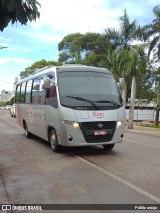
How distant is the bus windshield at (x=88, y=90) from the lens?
11031 millimetres

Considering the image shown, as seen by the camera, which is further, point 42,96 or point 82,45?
point 82,45

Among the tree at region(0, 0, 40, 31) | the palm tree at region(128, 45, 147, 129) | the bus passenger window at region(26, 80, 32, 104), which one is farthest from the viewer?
the palm tree at region(128, 45, 147, 129)

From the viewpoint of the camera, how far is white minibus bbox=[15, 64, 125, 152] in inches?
424

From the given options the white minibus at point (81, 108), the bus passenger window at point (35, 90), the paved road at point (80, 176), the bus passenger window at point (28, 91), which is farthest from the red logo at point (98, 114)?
the bus passenger window at point (28, 91)

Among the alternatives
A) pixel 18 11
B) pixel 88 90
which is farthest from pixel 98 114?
pixel 18 11

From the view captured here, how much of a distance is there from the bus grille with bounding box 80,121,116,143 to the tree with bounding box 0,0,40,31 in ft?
18.6

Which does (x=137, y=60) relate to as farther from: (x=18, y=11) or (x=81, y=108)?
(x=18, y=11)

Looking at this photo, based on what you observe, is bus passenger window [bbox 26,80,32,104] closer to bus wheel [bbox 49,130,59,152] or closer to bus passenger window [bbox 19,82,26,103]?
bus passenger window [bbox 19,82,26,103]

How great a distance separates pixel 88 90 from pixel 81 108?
2.68 ft

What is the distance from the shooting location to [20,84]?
733 inches

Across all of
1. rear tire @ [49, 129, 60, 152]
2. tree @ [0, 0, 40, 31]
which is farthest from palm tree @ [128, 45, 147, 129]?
tree @ [0, 0, 40, 31]

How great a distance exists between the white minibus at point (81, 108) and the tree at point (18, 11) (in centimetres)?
559

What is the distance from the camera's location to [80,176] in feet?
26.9

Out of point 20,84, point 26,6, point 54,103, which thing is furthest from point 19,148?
point 26,6
